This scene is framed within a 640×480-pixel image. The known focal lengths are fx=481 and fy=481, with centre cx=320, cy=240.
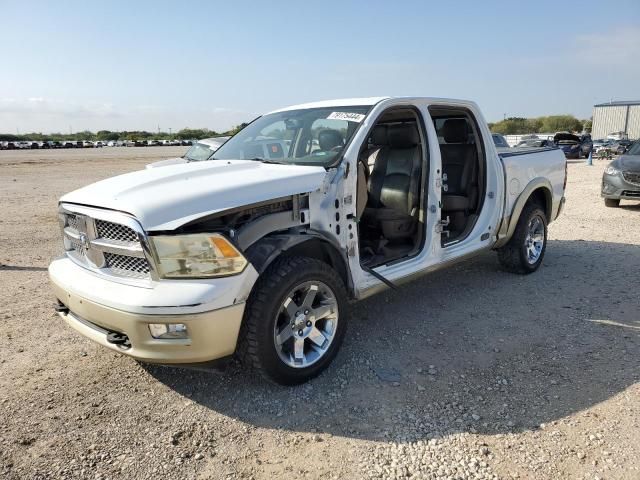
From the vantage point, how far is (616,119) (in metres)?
54.3

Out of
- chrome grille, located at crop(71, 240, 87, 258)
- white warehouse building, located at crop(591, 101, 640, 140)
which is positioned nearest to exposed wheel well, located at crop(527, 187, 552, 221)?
chrome grille, located at crop(71, 240, 87, 258)

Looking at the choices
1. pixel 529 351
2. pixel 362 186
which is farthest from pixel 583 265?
pixel 362 186

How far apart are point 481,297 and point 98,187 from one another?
12.1 ft

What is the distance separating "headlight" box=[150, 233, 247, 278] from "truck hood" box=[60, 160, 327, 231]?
12cm

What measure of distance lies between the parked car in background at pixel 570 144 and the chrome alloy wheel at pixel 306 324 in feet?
94.5

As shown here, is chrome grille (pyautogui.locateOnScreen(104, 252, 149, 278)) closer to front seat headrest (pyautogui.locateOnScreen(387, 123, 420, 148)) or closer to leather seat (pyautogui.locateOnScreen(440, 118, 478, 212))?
front seat headrest (pyautogui.locateOnScreen(387, 123, 420, 148))

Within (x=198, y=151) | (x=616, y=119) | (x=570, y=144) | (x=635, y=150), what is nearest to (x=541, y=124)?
(x=616, y=119)

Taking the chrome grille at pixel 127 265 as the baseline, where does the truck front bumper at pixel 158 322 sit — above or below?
below

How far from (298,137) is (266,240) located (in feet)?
4.61

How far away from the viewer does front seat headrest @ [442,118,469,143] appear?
511cm

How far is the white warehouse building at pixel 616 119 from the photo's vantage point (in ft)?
174

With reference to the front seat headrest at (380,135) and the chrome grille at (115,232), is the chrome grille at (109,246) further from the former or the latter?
the front seat headrest at (380,135)

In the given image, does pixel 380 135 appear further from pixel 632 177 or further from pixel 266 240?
pixel 632 177

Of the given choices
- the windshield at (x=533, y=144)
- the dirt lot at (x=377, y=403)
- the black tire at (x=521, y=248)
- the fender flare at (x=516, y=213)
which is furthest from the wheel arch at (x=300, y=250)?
the windshield at (x=533, y=144)
